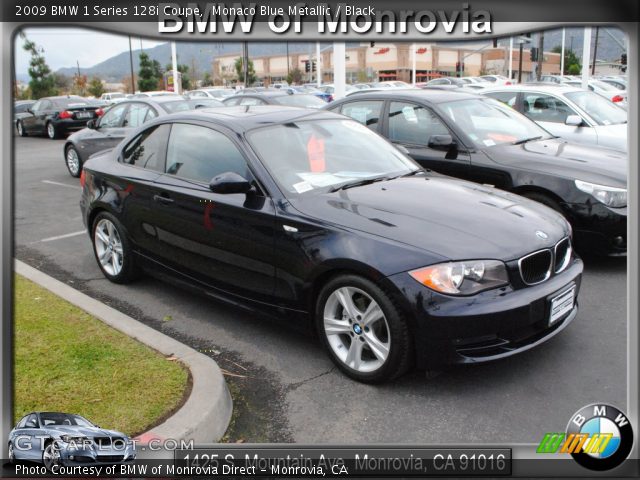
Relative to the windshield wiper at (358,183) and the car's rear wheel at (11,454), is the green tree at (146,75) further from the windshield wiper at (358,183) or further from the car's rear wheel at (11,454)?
the car's rear wheel at (11,454)

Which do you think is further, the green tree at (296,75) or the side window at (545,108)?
the green tree at (296,75)

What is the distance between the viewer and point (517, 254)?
366cm

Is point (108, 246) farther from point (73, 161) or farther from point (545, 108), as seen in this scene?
point (73, 161)

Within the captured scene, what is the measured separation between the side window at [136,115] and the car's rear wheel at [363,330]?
8.27m

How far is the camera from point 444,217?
3904 mm

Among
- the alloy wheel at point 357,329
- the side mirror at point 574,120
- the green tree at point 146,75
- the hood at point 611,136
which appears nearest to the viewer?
the alloy wheel at point 357,329

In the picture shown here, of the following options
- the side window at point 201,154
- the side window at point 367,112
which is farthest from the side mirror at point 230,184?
the side window at point 367,112

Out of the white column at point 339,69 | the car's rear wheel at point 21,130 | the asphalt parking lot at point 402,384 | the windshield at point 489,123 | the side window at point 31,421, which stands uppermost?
the white column at point 339,69

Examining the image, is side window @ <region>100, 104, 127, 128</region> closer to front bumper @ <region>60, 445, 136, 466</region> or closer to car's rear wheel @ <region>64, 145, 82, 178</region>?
car's rear wheel @ <region>64, 145, 82, 178</region>

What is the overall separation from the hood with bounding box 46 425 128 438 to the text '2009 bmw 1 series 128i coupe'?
145 centimetres

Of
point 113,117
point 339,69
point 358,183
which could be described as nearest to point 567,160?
point 358,183

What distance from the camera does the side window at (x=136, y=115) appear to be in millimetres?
11156

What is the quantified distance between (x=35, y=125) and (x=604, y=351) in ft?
72.3

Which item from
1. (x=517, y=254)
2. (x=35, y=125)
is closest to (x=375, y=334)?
(x=517, y=254)
